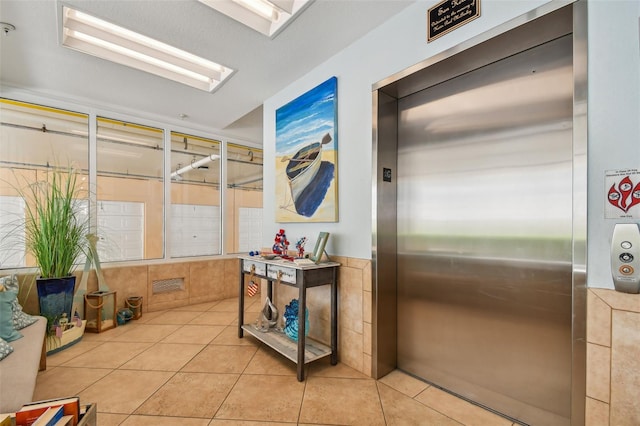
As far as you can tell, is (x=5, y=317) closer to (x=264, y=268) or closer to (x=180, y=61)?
(x=264, y=268)

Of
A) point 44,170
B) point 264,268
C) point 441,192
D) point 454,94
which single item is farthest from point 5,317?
point 454,94

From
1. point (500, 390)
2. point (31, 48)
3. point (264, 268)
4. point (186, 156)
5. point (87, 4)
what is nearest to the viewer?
point (500, 390)

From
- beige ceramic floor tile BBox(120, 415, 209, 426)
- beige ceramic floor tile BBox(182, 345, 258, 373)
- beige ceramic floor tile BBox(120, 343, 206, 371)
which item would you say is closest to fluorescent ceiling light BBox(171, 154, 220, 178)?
beige ceramic floor tile BBox(120, 343, 206, 371)

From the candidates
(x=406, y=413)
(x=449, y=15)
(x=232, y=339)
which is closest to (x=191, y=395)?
(x=232, y=339)

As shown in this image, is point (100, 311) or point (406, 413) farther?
point (100, 311)

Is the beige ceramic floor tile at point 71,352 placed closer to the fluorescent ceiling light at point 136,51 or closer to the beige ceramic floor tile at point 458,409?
the fluorescent ceiling light at point 136,51

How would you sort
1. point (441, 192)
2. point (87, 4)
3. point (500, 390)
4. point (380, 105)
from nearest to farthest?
point (500, 390) < point (87, 4) < point (441, 192) < point (380, 105)

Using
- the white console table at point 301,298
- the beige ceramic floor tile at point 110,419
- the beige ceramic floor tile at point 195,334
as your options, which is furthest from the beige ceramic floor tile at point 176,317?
the beige ceramic floor tile at point 110,419

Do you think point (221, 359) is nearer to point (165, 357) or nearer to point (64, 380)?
point (165, 357)

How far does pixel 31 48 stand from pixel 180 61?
110 centimetres

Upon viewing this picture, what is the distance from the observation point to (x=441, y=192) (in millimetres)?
2008

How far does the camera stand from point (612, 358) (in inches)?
46.6

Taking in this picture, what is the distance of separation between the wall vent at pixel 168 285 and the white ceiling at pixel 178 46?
7.35 ft

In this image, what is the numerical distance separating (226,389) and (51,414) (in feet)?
3.62
